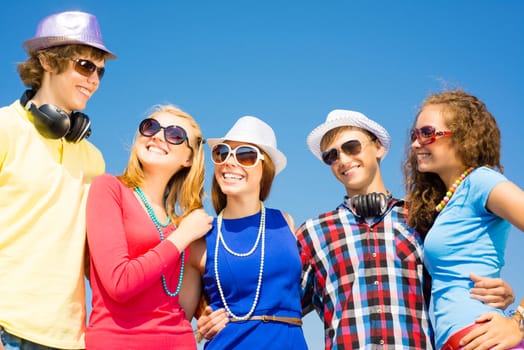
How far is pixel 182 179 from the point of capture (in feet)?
23.7

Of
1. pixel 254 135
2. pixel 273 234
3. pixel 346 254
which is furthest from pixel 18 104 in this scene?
pixel 346 254

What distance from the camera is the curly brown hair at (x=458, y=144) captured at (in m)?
6.43

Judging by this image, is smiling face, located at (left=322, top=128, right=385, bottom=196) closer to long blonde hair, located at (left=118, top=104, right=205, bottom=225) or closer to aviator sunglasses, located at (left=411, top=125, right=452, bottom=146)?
aviator sunglasses, located at (left=411, top=125, right=452, bottom=146)

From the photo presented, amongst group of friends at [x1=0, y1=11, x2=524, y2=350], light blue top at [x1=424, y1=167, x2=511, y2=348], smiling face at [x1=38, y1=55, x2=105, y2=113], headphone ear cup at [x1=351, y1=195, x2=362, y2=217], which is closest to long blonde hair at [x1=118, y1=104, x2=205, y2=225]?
group of friends at [x1=0, y1=11, x2=524, y2=350]

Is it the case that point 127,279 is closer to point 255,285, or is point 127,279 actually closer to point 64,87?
point 255,285

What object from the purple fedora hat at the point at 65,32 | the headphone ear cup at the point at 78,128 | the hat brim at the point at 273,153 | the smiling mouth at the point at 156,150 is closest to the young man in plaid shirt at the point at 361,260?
the hat brim at the point at 273,153

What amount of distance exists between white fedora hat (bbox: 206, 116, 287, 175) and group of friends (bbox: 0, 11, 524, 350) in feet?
0.06

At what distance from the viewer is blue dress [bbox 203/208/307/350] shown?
20.8 ft

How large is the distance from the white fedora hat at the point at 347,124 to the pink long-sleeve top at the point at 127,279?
2381 millimetres

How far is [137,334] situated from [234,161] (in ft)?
7.29

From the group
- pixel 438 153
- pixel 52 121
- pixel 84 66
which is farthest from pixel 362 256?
pixel 84 66

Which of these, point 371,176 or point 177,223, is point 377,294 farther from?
point 177,223

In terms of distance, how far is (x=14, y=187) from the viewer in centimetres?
568

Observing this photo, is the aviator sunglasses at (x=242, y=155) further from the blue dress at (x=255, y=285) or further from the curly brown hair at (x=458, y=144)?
the curly brown hair at (x=458, y=144)
